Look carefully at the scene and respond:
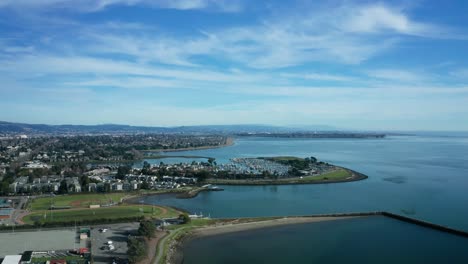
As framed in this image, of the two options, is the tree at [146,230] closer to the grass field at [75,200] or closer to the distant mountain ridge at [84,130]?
the grass field at [75,200]

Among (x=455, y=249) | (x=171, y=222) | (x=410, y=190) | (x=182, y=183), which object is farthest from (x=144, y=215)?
(x=410, y=190)

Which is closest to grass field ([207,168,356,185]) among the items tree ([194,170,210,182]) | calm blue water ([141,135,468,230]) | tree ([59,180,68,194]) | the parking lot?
tree ([194,170,210,182])

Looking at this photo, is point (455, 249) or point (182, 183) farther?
point (182, 183)

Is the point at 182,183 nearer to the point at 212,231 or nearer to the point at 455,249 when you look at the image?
the point at 212,231

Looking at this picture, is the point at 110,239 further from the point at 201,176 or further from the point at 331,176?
the point at 331,176

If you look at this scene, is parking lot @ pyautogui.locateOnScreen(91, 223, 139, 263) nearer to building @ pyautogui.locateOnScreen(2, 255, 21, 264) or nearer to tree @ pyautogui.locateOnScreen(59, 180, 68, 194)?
building @ pyautogui.locateOnScreen(2, 255, 21, 264)

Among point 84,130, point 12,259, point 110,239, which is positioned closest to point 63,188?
point 110,239

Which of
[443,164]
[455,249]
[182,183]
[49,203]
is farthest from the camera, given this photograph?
[443,164]

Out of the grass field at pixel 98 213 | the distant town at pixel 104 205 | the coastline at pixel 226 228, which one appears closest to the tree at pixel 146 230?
the distant town at pixel 104 205
